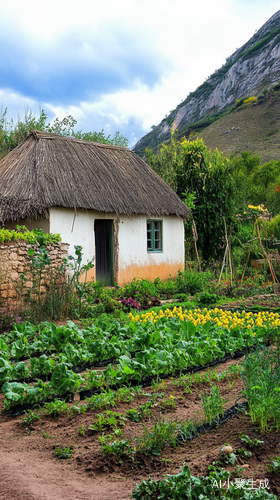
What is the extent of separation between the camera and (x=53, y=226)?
11000 millimetres

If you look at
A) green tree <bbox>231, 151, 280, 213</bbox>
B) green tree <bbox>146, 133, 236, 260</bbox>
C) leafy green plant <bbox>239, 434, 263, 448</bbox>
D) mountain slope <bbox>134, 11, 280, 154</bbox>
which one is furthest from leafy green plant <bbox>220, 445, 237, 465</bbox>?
mountain slope <bbox>134, 11, 280, 154</bbox>

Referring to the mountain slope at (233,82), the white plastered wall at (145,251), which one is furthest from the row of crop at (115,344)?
the mountain slope at (233,82)

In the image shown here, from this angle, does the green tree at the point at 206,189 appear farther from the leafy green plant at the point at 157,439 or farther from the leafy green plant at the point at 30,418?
the leafy green plant at the point at 157,439

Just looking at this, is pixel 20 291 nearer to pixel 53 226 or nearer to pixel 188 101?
pixel 53 226

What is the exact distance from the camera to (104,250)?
12.7m

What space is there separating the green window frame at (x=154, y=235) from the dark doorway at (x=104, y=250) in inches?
61.6

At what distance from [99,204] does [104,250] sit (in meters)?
1.64

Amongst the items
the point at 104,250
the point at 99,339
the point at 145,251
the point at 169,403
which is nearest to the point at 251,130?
the point at 145,251

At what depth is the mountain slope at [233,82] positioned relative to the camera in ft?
200

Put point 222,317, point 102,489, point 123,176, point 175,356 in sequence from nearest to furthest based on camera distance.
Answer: point 102,489 < point 175,356 < point 222,317 < point 123,176

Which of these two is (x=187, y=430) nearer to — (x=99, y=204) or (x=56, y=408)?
(x=56, y=408)

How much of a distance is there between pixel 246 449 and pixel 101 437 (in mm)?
1078

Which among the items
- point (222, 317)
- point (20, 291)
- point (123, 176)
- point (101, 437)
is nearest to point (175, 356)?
point (101, 437)

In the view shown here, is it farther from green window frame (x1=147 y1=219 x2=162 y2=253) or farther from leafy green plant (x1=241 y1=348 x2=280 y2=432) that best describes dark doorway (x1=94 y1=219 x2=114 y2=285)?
leafy green plant (x1=241 y1=348 x2=280 y2=432)
